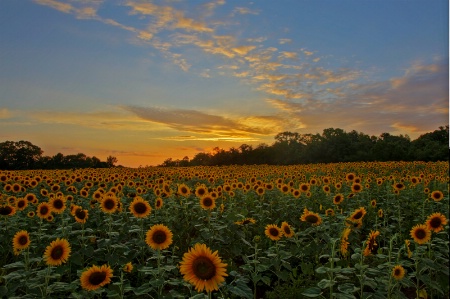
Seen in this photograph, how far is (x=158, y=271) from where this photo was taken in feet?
14.8

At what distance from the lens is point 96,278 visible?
443cm

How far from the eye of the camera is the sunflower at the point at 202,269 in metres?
3.63

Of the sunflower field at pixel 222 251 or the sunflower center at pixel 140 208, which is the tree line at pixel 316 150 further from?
the sunflower center at pixel 140 208

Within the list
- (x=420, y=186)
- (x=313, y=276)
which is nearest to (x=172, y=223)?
(x=313, y=276)

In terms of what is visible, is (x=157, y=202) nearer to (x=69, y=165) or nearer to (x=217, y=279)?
(x=217, y=279)

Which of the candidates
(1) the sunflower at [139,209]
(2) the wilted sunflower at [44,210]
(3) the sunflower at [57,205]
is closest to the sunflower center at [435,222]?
(1) the sunflower at [139,209]

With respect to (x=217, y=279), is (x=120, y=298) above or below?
below

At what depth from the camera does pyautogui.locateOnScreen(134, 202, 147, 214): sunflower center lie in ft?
21.3

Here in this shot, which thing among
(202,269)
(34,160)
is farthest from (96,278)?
(34,160)

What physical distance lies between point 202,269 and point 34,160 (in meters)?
31.3

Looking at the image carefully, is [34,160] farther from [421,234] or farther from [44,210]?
[421,234]

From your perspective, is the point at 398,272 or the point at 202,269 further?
the point at 398,272

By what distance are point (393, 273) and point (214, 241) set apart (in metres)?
3.21

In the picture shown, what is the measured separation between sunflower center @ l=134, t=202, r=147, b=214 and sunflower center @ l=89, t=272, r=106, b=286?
2.05 metres
